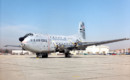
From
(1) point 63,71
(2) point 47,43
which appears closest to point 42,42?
(2) point 47,43

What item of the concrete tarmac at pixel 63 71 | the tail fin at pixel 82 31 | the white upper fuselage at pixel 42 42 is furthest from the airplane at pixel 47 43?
the concrete tarmac at pixel 63 71

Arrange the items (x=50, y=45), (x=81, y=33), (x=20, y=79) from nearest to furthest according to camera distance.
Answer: (x=20, y=79) → (x=50, y=45) → (x=81, y=33)

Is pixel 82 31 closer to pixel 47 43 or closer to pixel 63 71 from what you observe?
pixel 47 43

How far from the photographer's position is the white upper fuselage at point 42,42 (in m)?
37.0

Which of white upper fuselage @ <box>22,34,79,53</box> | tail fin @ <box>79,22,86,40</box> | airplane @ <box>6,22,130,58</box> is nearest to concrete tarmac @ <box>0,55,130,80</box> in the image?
white upper fuselage @ <box>22,34,79,53</box>

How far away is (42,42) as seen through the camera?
128 ft

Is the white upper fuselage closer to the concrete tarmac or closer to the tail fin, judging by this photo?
the tail fin

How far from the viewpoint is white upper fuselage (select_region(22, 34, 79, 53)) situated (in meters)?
37.0

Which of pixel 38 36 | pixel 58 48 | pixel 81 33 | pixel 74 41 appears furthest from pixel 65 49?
pixel 81 33

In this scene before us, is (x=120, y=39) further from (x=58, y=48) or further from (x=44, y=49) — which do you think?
(x=44, y=49)

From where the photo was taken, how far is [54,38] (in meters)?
41.8

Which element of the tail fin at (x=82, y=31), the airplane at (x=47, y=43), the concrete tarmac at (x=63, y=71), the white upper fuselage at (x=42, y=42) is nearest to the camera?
the concrete tarmac at (x=63, y=71)

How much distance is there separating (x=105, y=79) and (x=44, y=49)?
103ft

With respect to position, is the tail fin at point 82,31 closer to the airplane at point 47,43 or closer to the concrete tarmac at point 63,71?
the airplane at point 47,43
